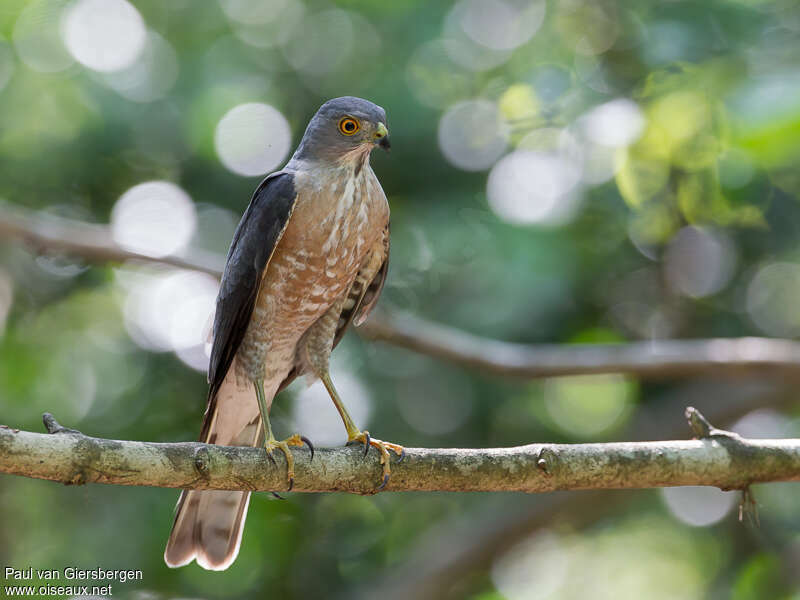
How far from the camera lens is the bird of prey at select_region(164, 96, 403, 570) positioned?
418 cm

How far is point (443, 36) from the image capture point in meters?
6.75

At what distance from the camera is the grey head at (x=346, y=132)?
164 inches

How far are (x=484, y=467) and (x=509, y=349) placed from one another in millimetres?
2619

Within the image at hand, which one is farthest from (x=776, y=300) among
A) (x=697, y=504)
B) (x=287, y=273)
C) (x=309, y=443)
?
(x=309, y=443)

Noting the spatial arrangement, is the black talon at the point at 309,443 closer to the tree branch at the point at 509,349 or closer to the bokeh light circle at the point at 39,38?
the tree branch at the point at 509,349

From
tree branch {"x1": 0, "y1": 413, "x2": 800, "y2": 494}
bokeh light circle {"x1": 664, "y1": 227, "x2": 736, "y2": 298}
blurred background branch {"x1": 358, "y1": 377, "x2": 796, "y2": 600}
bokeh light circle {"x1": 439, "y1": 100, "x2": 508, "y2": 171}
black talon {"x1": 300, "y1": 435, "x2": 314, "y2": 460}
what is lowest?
tree branch {"x1": 0, "y1": 413, "x2": 800, "y2": 494}

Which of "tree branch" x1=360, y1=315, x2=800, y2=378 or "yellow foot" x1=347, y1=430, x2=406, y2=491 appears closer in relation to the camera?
"yellow foot" x1=347, y1=430, x2=406, y2=491

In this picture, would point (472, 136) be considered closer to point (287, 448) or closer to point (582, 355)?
point (582, 355)

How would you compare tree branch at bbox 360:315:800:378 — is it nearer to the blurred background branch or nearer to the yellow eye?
the blurred background branch

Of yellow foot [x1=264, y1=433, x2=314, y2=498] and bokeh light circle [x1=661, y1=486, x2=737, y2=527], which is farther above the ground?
bokeh light circle [x1=661, y1=486, x2=737, y2=527]

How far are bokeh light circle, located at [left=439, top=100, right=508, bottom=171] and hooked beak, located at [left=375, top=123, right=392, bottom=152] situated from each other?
254 cm

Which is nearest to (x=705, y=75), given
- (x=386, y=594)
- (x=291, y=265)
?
(x=291, y=265)

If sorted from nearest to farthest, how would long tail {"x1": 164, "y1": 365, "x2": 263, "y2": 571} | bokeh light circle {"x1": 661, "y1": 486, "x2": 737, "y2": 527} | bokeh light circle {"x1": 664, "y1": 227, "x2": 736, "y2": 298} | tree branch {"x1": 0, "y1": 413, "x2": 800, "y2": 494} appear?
tree branch {"x1": 0, "y1": 413, "x2": 800, "y2": 494} → long tail {"x1": 164, "y1": 365, "x2": 263, "y2": 571} → bokeh light circle {"x1": 664, "y1": 227, "x2": 736, "y2": 298} → bokeh light circle {"x1": 661, "y1": 486, "x2": 737, "y2": 527}

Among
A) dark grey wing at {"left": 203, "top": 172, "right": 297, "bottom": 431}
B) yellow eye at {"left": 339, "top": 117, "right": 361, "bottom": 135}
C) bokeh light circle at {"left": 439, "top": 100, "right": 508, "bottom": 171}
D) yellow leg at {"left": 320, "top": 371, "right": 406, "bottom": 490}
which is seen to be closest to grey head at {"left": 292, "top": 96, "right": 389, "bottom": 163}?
yellow eye at {"left": 339, "top": 117, "right": 361, "bottom": 135}
